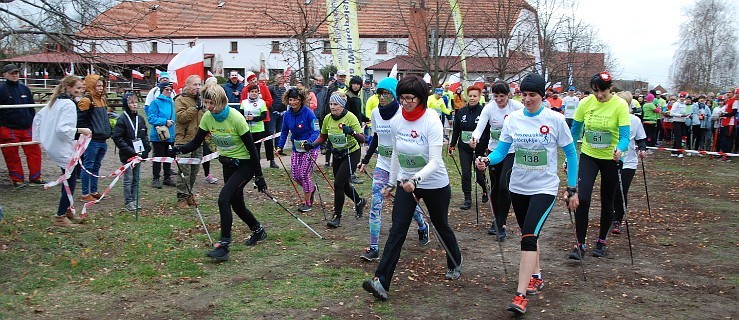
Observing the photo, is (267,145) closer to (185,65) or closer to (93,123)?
(93,123)

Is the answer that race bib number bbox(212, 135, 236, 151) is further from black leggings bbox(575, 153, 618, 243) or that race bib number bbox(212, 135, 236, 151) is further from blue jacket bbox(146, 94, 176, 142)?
black leggings bbox(575, 153, 618, 243)

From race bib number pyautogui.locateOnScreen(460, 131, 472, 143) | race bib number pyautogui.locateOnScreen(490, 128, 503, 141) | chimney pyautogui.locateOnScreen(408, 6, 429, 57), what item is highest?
chimney pyautogui.locateOnScreen(408, 6, 429, 57)

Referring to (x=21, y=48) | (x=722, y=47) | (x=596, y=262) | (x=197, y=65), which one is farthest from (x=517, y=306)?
(x=722, y=47)

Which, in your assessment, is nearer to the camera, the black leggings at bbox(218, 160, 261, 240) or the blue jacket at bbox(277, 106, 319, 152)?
the black leggings at bbox(218, 160, 261, 240)

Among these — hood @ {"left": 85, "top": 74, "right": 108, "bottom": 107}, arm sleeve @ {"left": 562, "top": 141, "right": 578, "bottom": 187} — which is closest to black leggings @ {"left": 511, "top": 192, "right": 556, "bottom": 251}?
arm sleeve @ {"left": 562, "top": 141, "right": 578, "bottom": 187}

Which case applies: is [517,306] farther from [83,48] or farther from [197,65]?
[197,65]

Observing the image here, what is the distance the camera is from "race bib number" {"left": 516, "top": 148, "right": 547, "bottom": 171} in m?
6.02

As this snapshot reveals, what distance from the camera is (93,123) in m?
9.84

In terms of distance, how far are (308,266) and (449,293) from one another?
1.67 m

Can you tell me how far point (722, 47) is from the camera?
57.8 m

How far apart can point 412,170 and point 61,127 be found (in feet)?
15.7

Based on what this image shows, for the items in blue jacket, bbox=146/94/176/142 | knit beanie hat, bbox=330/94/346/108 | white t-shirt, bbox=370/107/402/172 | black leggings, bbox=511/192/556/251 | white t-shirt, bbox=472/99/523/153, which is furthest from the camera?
blue jacket, bbox=146/94/176/142

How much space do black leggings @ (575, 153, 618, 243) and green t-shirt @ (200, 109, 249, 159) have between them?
3.77m

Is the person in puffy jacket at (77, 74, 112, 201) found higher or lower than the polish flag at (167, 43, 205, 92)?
lower
